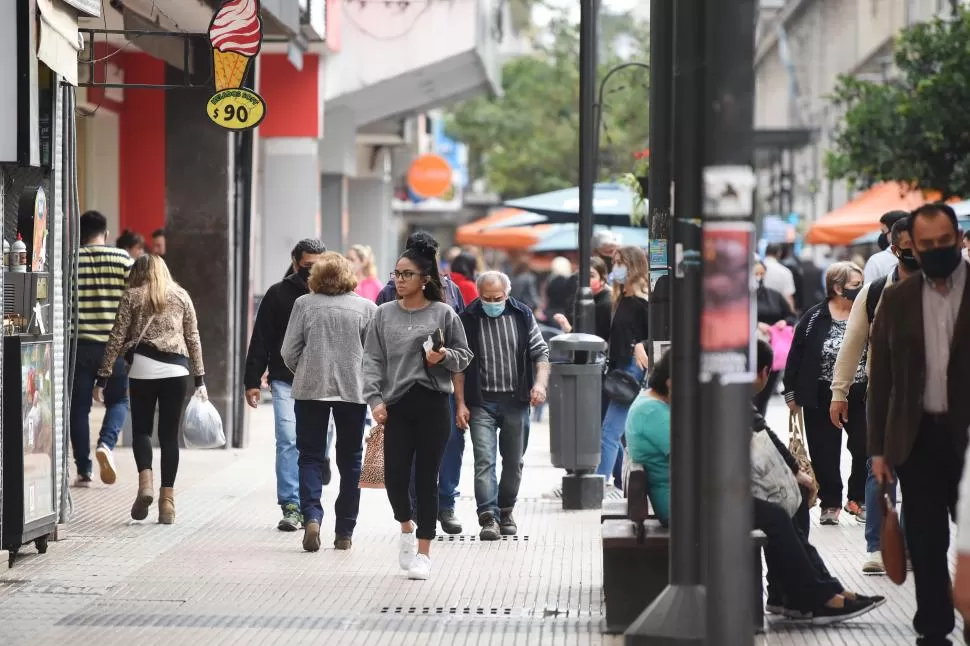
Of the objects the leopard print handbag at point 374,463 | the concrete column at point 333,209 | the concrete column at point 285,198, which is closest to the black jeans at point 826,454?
the leopard print handbag at point 374,463

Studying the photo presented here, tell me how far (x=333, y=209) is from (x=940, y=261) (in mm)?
22568

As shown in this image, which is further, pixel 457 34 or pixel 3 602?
pixel 457 34

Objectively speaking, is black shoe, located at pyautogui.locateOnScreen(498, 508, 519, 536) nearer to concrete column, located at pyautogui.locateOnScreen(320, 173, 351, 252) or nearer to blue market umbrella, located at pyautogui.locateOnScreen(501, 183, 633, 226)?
blue market umbrella, located at pyautogui.locateOnScreen(501, 183, 633, 226)

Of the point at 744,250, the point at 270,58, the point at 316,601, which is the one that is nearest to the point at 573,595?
the point at 316,601

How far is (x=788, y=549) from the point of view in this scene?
739 cm

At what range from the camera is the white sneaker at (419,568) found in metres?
8.73

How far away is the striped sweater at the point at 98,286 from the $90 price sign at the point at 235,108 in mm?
1285

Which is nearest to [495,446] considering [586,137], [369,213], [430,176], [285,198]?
[586,137]

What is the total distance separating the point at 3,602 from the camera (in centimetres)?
800

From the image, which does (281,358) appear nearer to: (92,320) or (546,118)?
(92,320)

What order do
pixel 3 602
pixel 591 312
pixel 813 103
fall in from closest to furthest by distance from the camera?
1. pixel 3 602
2. pixel 591 312
3. pixel 813 103

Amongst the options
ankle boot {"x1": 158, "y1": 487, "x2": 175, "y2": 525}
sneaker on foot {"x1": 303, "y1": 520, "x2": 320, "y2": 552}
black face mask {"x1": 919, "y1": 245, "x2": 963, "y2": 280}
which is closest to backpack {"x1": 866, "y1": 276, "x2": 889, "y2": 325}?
black face mask {"x1": 919, "y1": 245, "x2": 963, "y2": 280}

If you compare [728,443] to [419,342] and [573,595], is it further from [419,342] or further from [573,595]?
[419,342]

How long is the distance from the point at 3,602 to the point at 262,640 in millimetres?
1610
